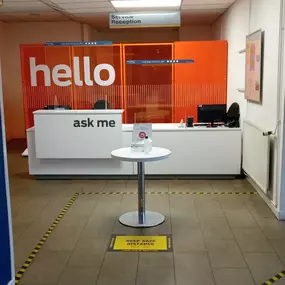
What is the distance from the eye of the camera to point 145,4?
677 cm

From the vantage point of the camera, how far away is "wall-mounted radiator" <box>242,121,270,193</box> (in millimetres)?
4604

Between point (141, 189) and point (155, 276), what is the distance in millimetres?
1259

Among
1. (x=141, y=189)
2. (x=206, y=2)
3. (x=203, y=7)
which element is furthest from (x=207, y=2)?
(x=141, y=189)

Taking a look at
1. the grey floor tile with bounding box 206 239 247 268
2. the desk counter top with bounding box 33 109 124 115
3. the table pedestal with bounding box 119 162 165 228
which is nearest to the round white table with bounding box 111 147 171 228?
the table pedestal with bounding box 119 162 165 228

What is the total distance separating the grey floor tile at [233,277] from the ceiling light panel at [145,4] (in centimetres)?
482

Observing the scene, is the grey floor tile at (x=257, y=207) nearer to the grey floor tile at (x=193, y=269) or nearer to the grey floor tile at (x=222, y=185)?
the grey floor tile at (x=222, y=185)

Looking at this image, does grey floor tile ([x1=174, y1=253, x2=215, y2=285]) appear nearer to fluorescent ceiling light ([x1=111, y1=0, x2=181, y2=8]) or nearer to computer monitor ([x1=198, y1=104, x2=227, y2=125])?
computer monitor ([x1=198, y1=104, x2=227, y2=125])

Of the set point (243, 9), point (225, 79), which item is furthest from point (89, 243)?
point (225, 79)

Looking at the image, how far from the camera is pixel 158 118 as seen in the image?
24.9 ft

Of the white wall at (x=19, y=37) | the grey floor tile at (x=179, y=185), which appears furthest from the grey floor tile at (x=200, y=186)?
the white wall at (x=19, y=37)

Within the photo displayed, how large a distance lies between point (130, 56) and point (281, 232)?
4.87m

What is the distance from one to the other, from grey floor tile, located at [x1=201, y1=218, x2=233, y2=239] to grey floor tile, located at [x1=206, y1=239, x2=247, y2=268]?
4.7 inches

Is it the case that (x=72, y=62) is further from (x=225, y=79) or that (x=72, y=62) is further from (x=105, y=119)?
(x=225, y=79)

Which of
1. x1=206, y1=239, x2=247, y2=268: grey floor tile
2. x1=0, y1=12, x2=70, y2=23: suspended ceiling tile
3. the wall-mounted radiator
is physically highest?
x1=0, y1=12, x2=70, y2=23: suspended ceiling tile
